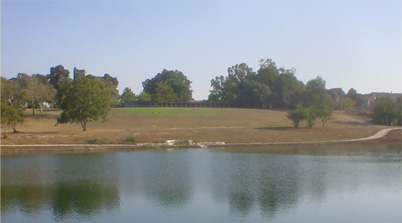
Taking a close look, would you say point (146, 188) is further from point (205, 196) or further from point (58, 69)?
point (58, 69)

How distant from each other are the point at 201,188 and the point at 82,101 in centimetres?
2992

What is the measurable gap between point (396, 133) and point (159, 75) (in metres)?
86.7

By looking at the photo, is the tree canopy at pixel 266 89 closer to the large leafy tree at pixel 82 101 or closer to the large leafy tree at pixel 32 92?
the large leafy tree at pixel 32 92

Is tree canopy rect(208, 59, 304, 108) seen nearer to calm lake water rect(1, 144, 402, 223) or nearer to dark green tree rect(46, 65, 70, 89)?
dark green tree rect(46, 65, 70, 89)

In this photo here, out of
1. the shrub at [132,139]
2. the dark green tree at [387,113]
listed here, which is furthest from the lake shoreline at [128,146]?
the dark green tree at [387,113]

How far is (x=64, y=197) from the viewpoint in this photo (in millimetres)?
20016

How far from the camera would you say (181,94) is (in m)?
115

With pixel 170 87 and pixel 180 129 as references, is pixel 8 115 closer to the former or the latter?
pixel 180 129

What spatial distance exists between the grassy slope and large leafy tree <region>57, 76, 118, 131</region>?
77.1 inches

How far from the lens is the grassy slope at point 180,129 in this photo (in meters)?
44.8

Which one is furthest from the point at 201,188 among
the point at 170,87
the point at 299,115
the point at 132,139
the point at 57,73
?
the point at 170,87

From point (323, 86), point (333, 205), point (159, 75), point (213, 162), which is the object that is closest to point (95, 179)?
point (213, 162)

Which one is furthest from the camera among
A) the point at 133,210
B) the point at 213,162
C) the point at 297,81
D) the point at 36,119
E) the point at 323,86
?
the point at 297,81

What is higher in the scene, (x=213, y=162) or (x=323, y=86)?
(x=323, y=86)
